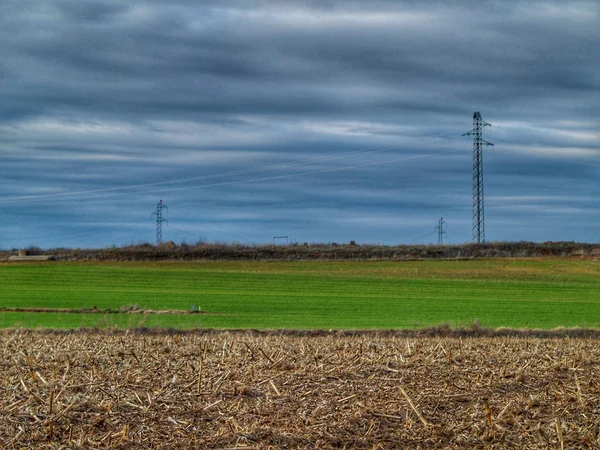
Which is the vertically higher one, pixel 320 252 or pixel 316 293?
pixel 320 252

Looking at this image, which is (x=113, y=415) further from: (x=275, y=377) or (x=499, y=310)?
(x=499, y=310)

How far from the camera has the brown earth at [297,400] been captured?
8.01 m

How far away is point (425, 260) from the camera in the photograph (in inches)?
2729

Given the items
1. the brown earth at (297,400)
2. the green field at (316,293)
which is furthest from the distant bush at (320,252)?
the brown earth at (297,400)

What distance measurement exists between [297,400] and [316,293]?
36.3 metres

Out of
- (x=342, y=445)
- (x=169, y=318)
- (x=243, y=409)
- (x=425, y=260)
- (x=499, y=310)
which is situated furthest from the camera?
(x=425, y=260)

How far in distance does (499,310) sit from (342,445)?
28.3m

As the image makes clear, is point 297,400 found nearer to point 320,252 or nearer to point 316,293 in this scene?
point 316,293

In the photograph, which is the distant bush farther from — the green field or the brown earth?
the brown earth

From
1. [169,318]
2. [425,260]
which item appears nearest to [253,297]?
[169,318]

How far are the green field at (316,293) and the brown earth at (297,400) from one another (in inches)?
458

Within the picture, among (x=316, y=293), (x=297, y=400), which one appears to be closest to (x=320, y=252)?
(x=316, y=293)

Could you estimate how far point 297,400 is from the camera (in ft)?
28.8

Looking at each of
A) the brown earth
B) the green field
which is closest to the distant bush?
the green field
